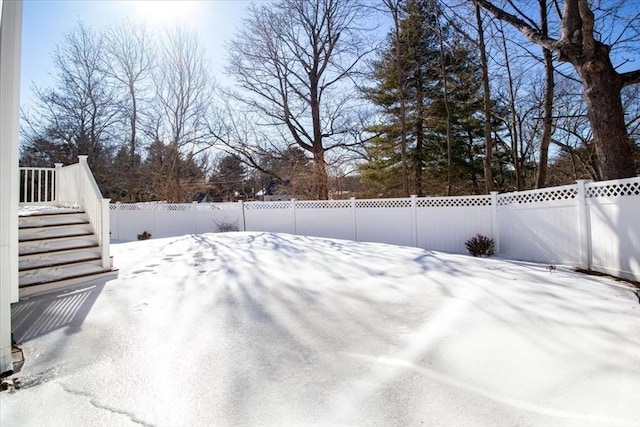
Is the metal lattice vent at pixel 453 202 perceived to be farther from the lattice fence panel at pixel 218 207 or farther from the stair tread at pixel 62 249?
the stair tread at pixel 62 249

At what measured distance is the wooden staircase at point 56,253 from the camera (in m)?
4.21

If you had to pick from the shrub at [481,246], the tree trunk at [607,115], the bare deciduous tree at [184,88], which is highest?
the bare deciduous tree at [184,88]

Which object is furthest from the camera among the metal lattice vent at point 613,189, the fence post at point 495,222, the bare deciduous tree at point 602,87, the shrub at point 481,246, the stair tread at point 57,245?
the fence post at point 495,222

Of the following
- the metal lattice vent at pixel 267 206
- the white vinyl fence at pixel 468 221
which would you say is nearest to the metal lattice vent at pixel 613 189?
the white vinyl fence at pixel 468 221

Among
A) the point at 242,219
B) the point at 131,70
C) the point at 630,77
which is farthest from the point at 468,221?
the point at 131,70

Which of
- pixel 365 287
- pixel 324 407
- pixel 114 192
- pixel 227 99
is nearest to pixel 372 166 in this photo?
A: pixel 227 99

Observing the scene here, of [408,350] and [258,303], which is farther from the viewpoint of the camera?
[258,303]

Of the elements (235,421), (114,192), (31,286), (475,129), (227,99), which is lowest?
(235,421)

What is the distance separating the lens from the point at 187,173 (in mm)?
17734

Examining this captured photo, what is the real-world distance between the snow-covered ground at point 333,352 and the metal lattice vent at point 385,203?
15.0 ft

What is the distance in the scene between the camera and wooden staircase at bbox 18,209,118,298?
4.21 m

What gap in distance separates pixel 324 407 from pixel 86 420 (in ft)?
4.17

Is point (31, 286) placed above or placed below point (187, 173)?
below

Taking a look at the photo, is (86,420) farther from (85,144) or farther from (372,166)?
(85,144)
